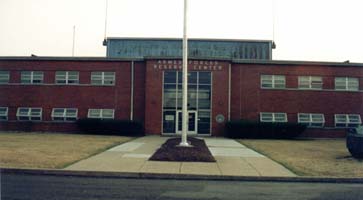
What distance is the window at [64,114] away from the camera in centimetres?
3550

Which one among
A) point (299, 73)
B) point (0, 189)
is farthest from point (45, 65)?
point (0, 189)

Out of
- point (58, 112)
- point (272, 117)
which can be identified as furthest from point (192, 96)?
point (58, 112)

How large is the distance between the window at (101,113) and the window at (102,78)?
7.34ft

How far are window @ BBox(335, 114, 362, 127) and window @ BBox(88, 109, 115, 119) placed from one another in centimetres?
1849

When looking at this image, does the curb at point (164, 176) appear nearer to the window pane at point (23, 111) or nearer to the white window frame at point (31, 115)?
the white window frame at point (31, 115)

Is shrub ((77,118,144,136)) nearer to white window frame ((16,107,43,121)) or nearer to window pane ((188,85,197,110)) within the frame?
window pane ((188,85,197,110))

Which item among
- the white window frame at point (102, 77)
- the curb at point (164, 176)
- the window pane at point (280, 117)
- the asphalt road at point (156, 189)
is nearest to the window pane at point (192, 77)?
the white window frame at point (102, 77)

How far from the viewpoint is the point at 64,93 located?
35688 millimetres

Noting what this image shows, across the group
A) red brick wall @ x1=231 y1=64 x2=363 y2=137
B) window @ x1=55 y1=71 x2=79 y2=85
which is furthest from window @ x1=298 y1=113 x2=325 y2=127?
window @ x1=55 y1=71 x2=79 y2=85

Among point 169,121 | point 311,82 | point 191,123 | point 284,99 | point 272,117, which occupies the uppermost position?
point 311,82

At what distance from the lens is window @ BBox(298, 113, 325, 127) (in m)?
35.3

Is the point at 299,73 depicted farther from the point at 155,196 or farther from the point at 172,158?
the point at 155,196

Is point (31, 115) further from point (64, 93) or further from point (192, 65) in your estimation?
point (192, 65)

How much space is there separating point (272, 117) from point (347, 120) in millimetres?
6179
